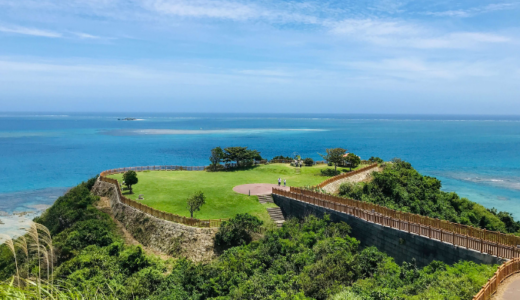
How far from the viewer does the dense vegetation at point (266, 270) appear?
14609 mm

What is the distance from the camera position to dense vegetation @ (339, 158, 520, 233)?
30281 mm

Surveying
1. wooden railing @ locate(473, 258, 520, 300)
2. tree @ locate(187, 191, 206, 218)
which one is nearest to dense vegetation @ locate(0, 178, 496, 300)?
wooden railing @ locate(473, 258, 520, 300)

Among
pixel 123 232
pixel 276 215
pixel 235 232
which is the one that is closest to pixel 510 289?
pixel 235 232

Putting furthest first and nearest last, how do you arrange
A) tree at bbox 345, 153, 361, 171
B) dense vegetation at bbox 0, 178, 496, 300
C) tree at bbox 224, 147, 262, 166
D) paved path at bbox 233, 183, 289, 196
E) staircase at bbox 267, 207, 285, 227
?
tree at bbox 224, 147, 262, 166, tree at bbox 345, 153, 361, 171, paved path at bbox 233, 183, 289, 196, staircase at bbox 267, 207, 285, 227, dense vegetation at bbox 0, 178, 496, 300

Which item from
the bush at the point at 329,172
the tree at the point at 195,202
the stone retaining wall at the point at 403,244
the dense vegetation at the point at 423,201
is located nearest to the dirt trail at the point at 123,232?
the tree at the point at 195,202

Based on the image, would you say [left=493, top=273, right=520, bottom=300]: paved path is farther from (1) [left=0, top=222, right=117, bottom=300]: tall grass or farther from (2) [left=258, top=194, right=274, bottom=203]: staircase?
(2) [left=258, top=194, right=274, bottom=203]: staircase

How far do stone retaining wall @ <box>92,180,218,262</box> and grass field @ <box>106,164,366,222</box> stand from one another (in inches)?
65.1

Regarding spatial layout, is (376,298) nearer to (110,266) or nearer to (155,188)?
(110,266)

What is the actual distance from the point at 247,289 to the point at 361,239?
8726 mm

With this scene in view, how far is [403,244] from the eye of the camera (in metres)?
19.2

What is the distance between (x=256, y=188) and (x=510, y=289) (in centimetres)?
2282

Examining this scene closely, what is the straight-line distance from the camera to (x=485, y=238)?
666 inches

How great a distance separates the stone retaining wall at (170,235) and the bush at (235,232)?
706 millimetres

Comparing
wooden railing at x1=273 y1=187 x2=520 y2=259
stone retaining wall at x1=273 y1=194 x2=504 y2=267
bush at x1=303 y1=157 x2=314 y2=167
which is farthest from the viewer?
bush at x1=303 y1=157 x2=314 y2=167
